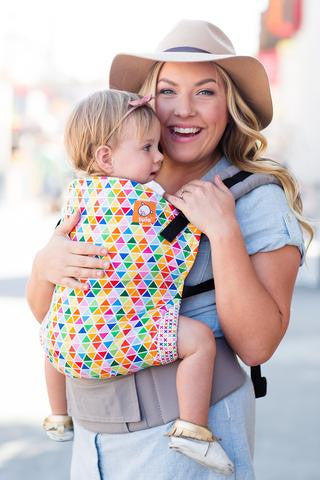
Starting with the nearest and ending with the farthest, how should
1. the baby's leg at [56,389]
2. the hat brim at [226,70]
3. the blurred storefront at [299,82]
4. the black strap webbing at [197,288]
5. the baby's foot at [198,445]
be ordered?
the baby's foot at [198,445]
the black strap webbing at [197,288]
the hat brim at [226,70]
the baby's leg at [56,389]
the blurred storefront at [299,82]

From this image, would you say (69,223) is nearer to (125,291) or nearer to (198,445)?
(125,291)

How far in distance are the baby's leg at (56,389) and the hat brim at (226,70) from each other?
89 centimetres

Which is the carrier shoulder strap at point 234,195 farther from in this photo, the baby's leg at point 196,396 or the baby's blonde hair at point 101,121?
the baby's blonde hair at point 101,121

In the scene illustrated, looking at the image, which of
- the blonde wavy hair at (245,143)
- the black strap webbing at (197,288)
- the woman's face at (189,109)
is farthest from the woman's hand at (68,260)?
the blonde wavy hair at (245,143)

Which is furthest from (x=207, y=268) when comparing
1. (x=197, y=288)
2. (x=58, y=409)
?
(x=58, y=409)

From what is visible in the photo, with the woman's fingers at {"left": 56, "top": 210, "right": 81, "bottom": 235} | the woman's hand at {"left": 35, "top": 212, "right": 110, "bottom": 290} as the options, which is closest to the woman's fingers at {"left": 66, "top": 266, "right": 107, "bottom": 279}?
the woman's hand at {"left": 35, "top": 212, "right": 110, "bottom": 290}

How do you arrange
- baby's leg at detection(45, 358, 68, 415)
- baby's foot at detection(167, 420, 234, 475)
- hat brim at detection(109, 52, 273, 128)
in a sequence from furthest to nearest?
baby's leg at detection(45, 358, 68, 415) < hat brim at detection(109, 52, 273, 128) < baby's foot at detection(167, 420, 234, 475)

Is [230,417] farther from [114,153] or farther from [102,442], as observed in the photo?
[114,153]

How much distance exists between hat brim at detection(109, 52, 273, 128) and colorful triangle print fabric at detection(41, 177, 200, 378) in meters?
0.43

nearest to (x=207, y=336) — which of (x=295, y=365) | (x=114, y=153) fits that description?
(x=114, y=153)

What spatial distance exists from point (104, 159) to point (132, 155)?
0.25 ft

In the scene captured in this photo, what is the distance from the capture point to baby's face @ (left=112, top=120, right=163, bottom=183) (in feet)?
7.54

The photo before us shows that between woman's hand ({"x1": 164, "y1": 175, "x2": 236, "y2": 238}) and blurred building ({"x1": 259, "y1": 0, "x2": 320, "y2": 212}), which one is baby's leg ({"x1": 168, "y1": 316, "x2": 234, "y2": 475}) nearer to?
woman's hand ({"x1": 164, "y1": 175, "x2": 236, "y2": 238})

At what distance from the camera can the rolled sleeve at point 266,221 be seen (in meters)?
2.29
